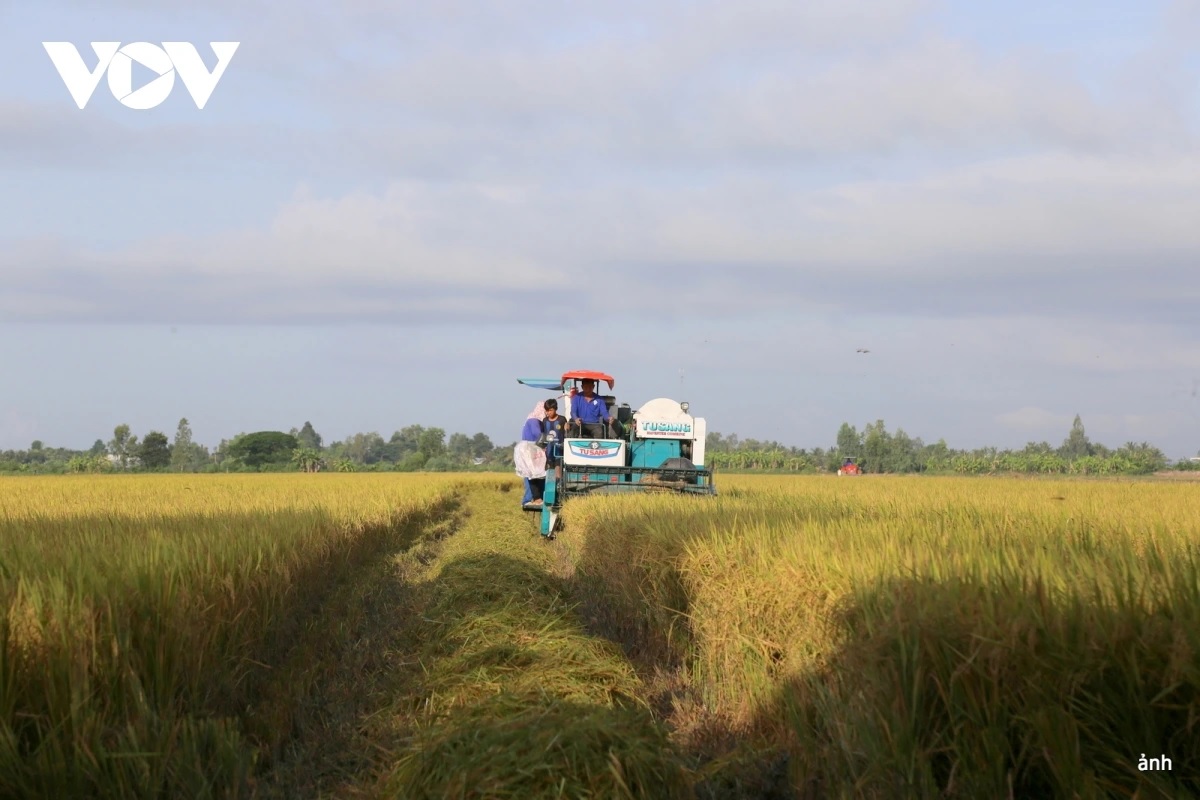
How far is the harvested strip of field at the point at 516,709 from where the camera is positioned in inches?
142

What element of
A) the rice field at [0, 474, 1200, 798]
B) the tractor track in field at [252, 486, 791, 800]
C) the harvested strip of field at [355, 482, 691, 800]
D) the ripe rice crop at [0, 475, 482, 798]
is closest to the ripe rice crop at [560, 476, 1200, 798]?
the rice field at [0, 474, 1200, 798]

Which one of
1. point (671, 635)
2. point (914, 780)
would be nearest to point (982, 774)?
point (914, 780)

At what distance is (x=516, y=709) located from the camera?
14.3ft

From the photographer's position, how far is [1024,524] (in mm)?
7355

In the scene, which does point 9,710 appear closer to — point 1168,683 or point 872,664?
point 872,664

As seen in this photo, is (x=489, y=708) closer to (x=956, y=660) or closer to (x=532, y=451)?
(x=956, y=660)

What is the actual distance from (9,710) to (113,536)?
145 inches

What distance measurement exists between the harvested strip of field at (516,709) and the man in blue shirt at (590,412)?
21.5ft

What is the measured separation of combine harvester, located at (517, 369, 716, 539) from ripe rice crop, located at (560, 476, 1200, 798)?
26.2 feet

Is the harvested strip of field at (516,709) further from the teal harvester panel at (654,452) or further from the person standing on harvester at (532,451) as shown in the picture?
the person standing on harvester at (532,451)

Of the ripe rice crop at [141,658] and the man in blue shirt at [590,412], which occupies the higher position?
the man in blue shirt at [590,412]

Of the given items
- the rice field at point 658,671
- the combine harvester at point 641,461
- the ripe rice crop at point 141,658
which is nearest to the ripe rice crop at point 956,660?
the rice field at point 658,671

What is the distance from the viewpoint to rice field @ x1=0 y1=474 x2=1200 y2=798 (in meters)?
3.08

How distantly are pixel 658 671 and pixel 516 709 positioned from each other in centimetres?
186
